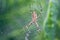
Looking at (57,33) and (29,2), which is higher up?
(29,2)

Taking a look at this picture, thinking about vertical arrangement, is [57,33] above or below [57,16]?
below

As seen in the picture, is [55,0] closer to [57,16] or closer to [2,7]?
[57,16]

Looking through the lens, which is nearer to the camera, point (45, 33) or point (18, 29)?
point (45, 33)

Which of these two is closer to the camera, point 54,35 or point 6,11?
point 54,35

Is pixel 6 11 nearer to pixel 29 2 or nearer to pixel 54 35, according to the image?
pixel 29 2

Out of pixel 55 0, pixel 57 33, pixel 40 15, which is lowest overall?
pixel 57 33

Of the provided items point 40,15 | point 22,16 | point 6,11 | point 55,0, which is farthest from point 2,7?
point 55,0

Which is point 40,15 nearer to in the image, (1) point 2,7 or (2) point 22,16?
(2) point 22,16

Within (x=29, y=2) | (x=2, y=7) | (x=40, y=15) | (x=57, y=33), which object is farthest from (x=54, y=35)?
(x=2, y=7)
